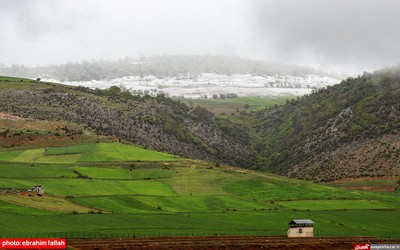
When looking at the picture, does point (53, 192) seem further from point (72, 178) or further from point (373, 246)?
point (373, 246)

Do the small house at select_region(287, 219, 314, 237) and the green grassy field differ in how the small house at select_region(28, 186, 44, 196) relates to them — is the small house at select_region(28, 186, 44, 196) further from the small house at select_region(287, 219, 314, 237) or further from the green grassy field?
the small house at select_region(287, 219, 314, 237)

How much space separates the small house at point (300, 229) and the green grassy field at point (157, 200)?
253 centimetres

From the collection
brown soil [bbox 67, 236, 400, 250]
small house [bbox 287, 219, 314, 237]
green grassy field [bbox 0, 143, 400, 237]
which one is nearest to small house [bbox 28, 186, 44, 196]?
green grassy field [bbox 0, 143, 400, 237]

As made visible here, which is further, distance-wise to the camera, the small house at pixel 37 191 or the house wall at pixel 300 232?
the small house at pixel 37 191

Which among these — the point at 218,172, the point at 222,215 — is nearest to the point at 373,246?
the point at 222,215

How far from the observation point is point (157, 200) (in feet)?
436

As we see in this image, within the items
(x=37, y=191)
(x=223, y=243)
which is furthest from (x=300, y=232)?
(x=37, y=191)

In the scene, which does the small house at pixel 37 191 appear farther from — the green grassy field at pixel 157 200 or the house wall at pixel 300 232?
the house wall at pixel 300 232

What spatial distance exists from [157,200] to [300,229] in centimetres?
3401

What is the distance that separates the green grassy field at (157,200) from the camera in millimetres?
106062

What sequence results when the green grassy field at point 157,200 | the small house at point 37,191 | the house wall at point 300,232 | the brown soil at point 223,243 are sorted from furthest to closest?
the small house at point 37,191 < the house wall at point 300,232 < the green grassy field at point 157,200 < the brown soil at point 223,243

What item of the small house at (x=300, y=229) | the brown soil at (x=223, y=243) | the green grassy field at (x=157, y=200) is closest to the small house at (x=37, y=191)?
the green grassy field at (x=157, y=200)

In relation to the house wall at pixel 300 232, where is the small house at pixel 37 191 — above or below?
above

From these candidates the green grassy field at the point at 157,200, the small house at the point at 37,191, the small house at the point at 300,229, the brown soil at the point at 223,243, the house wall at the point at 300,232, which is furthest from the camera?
the small house at the point at 37,191
